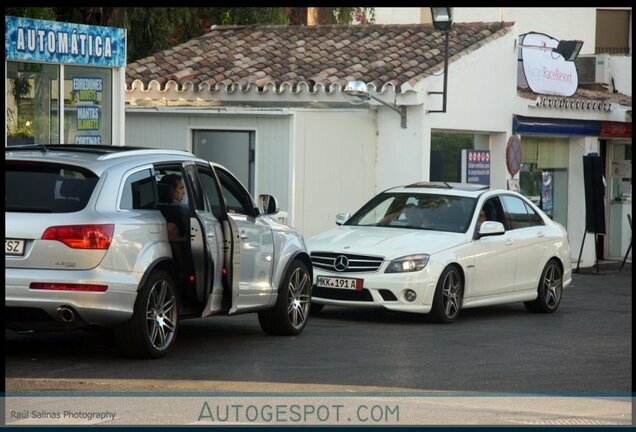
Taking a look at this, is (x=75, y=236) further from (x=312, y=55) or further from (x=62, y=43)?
(x=312, y=55)

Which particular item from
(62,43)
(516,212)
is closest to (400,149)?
(516,212)

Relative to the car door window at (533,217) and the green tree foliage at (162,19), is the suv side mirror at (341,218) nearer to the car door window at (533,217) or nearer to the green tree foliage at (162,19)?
the car door window at (533,217)

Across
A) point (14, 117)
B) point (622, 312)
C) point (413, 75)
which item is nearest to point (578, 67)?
point (413, 75)

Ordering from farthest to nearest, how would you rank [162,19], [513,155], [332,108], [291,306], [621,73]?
[621,73], [162,19], [513,155], [332,108], [291,306]

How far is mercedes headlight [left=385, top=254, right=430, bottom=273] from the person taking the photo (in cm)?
1457

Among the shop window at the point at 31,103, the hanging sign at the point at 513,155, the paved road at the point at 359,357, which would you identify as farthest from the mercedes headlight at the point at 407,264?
the hanging sign at the point at 513,155

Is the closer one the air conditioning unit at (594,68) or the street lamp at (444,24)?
the street lamp at (444,24)

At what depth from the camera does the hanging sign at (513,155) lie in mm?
23812

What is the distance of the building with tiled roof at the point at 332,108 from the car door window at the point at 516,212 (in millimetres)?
4337

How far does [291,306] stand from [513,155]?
11.6m

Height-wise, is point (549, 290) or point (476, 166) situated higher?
point (476, 166)

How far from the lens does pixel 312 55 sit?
24000 millimetres

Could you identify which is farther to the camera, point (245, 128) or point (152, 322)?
point (245, 128)

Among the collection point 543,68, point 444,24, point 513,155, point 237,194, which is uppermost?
point 444,24
